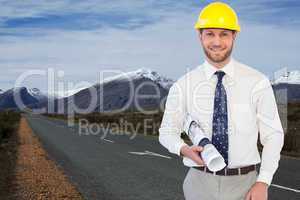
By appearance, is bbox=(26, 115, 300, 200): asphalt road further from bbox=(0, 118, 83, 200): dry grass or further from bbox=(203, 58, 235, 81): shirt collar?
bbox=(203, 58, 235, 81): shirt collar

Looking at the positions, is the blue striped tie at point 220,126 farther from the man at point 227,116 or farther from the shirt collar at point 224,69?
the shirt collar at point 224,69

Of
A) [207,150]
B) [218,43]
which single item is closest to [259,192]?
[207,150]

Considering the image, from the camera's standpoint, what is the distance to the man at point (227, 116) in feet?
9.15

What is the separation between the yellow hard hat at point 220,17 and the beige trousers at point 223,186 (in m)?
0.84

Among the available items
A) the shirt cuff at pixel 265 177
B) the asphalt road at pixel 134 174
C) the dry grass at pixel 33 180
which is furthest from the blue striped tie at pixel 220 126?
the dry grass at pixel 33 180

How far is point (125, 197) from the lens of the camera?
9430 millimetres

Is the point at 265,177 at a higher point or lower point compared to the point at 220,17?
lower

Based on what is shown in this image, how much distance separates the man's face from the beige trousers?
670 millimetres

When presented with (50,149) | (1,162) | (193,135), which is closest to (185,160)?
(193,135)

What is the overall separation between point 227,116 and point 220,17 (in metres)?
0.55

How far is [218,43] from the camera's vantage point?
9.30 ft

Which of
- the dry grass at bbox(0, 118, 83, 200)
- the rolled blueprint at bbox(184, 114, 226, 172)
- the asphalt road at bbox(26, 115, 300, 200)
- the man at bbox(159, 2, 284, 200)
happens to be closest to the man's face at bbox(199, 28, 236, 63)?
the man at bbox(159, 2, 284, 200)

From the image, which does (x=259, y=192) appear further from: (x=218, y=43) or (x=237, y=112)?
(x=218, y=43)

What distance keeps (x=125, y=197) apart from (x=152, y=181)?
76.8 inches
